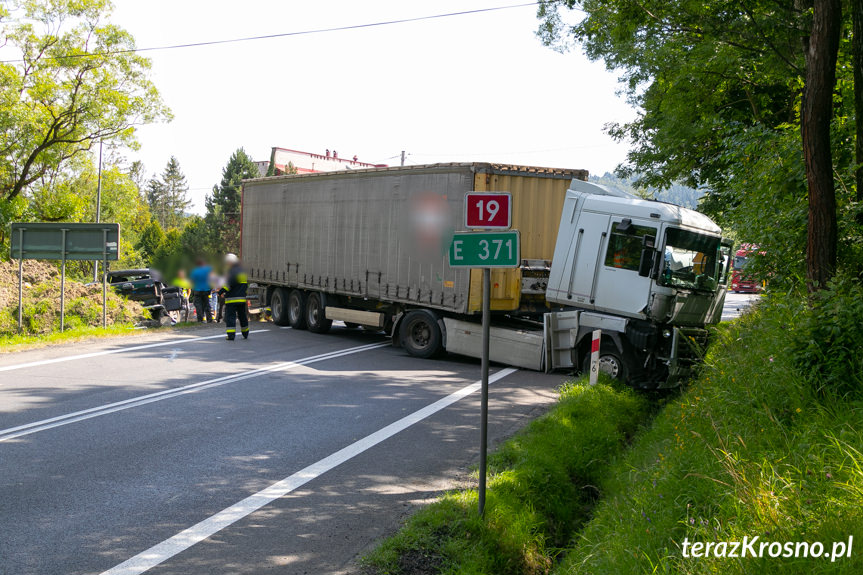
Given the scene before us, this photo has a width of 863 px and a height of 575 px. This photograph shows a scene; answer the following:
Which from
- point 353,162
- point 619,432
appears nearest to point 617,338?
point 619,432

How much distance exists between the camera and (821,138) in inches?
268

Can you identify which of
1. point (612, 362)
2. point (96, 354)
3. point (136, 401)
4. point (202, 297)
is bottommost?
point (136, 401)

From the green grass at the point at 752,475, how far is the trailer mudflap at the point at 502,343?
470cm

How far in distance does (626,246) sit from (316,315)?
8512 millimetres

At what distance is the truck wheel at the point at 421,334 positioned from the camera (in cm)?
1362

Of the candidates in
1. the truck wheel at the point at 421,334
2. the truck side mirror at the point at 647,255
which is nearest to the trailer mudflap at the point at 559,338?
the truck side mirror at the point at 647,255

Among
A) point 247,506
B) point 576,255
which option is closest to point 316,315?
point 576,255

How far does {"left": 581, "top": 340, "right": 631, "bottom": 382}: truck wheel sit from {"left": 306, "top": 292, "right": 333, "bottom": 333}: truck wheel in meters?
7.44

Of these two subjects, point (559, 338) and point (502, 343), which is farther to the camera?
point (502, 343)

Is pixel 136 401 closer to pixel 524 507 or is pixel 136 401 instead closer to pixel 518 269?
pixel 524 507

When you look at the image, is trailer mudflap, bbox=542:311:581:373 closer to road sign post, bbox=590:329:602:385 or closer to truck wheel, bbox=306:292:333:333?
road sign post, bbox=590:329:602:385

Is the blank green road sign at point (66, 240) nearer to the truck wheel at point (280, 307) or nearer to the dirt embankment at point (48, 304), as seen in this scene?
the dirt embankment at point (48, 304)

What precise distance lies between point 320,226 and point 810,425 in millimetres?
12600

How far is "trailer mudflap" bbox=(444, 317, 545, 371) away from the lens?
12320 millimetres
